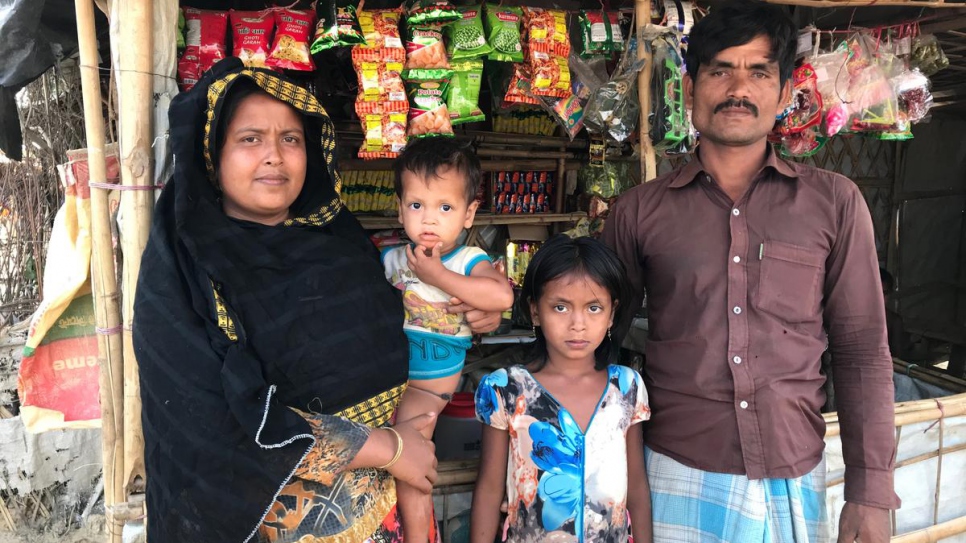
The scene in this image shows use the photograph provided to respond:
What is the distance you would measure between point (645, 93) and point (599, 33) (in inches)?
21.0

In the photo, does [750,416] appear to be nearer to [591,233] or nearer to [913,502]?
[913,502]

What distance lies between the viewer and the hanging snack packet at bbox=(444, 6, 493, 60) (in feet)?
8.07

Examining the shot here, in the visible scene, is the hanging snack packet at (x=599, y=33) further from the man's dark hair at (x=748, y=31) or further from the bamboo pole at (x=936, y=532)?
the bamboo pole at (x=936, y=532)

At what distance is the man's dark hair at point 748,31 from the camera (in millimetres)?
1584

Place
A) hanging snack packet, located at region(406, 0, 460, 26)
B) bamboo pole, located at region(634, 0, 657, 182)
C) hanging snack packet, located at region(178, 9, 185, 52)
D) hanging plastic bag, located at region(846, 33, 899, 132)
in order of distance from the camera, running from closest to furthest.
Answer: hanging snack packet, located at region(178, 9, 185, 52)
bamboo pole, located at region(634, 0, 657, 182)
hanging snack packet, located at region(406, 0, 460, 26)
hanging plastic bag, located at region(846, 33, 899, 132)

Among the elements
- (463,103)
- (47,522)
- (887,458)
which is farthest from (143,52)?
(47,522)

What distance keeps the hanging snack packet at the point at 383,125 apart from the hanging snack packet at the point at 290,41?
0.88 ft

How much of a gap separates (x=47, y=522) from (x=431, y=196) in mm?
3634

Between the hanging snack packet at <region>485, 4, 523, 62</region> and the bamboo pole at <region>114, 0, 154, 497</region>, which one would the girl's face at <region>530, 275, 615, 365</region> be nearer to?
the bamboo pole at <region>114, 0, 154, 497</region>

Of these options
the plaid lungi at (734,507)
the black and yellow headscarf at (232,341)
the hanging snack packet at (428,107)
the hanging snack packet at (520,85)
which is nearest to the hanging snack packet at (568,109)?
the hanging snack packet at (520,85)

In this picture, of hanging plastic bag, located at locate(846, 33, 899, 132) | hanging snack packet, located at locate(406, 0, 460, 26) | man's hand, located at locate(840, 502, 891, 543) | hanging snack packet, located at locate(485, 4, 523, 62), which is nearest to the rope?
hanging snack packet, located at locate(406, 0, 460, 26)

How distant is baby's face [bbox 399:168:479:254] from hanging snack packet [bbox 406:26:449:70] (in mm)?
876

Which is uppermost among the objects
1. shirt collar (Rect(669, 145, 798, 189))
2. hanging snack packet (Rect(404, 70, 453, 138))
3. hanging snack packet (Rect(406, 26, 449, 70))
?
hanging snack packet (Rect(406, 26, 449, 70))

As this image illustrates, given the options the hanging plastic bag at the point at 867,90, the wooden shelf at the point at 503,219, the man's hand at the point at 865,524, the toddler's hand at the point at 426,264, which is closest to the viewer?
the man's hand at the point at 865,524
